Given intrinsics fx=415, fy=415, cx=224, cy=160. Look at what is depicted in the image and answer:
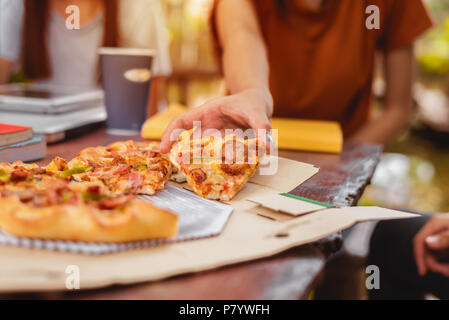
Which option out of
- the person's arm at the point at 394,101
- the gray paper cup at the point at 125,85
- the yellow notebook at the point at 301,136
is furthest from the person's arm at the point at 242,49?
the person's arm at the point at 394,101

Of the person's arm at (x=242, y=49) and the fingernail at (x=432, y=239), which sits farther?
the person's arm at (x=242, y=49)

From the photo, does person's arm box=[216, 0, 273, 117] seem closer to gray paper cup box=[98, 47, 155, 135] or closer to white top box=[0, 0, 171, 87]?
gray paper cup box=[98, 47, 155, 135]

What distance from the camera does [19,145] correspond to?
0.98 meters

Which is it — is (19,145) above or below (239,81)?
below

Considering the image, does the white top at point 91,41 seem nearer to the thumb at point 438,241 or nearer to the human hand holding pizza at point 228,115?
the human hand holding pizza at point 228,115

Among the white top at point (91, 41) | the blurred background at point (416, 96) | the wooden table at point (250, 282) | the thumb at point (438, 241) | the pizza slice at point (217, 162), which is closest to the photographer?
the wooden table at point (250, 282)

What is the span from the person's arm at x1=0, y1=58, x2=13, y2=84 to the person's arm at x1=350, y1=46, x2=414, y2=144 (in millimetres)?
1662

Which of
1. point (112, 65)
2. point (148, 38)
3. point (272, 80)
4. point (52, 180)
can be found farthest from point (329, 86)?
point (52, 180)

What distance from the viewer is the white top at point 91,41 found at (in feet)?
7.56

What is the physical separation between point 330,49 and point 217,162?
1.10 meters

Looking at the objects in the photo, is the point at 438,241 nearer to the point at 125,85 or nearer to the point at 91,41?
the point at 125,85

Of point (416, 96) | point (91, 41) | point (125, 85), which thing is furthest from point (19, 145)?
point (416, 96)

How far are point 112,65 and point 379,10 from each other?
111 cm

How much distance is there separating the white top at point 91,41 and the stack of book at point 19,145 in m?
1.28
